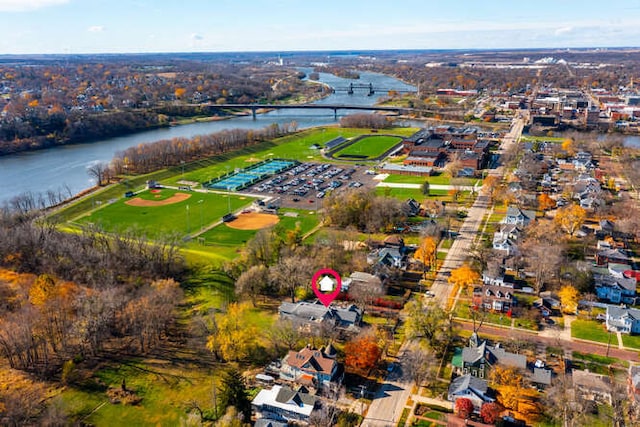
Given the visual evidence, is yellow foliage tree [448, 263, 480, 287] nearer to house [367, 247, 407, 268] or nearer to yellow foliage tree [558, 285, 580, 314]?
house [367, 247, 407, 268]

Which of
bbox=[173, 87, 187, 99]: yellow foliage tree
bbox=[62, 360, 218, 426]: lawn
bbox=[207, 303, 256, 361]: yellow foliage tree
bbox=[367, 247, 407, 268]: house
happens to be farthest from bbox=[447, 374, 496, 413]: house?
bbox=[173, 87, 187, 99]: yellow foliage tree

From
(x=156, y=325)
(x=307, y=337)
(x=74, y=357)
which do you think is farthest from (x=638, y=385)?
(x=74, y=357)

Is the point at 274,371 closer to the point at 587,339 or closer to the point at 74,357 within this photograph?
the point at 74,357

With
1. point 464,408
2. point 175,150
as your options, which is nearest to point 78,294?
point 464,408

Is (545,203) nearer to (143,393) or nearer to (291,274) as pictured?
(291,274)

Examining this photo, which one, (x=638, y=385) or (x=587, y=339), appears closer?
(x=638, y=385)

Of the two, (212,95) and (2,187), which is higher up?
(212,95)

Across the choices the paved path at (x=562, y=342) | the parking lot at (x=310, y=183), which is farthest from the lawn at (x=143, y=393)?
the parking lot at (x=310, y=183)
